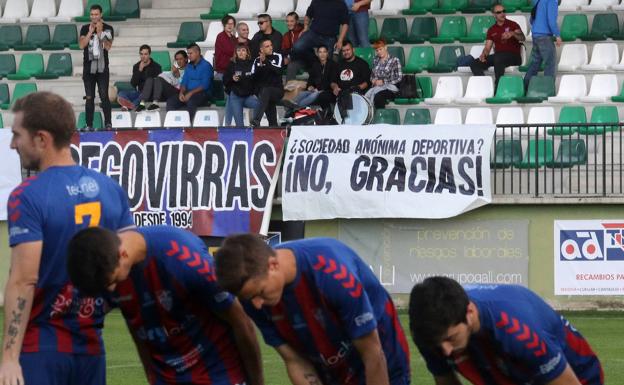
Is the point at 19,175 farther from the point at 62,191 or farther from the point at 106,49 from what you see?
the point at 62,191

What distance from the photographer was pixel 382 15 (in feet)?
83.7

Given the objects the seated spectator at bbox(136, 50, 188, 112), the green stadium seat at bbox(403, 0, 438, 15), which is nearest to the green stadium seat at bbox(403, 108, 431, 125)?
the green stadium seat at bbox(403, 0, 438, 15)

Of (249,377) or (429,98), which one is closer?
(249,377)

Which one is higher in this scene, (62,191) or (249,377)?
(62,191)

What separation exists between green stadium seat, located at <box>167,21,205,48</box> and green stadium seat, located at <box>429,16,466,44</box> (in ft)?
14.5

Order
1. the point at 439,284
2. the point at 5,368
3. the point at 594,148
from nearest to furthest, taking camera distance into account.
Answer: the point at 439,284
the point at 5,368
the point at 594,148

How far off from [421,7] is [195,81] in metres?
4.53

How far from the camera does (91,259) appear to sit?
5.79 metres

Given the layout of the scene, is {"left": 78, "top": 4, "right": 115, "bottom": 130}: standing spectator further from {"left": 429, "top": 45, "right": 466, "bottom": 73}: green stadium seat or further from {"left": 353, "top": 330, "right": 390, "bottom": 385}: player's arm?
{"left": 353, "top": 330, "right": 390, "bottom": 385}: player's arm

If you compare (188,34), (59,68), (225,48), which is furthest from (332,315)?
(59,68)

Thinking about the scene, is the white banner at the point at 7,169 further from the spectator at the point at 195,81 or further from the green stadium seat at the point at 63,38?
the green stadium seat at the point at 63,38

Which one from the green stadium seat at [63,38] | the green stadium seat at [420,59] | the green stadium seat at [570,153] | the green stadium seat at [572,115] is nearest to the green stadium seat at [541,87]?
the green stadium seat at [572,115]

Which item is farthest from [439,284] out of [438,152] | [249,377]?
[438,152]

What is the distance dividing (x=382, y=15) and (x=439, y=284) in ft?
65.9
